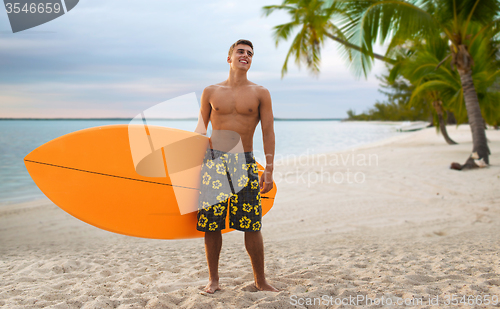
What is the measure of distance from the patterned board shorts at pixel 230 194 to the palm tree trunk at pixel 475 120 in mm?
7485

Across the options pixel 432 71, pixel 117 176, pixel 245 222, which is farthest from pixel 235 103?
pixel 432 71

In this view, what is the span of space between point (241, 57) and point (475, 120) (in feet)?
25.7

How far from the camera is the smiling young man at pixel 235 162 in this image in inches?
82.8

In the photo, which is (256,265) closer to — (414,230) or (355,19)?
(414,230)

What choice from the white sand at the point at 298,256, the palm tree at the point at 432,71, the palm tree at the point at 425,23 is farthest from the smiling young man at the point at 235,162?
the palm tree at the point at 432,71

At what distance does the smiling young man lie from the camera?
2104mm

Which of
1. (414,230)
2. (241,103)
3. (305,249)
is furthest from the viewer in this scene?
(414,230)

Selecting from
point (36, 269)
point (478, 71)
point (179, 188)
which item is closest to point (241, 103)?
point (179, 188)

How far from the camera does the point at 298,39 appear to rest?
462 inches

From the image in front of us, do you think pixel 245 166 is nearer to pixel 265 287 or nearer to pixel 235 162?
pixel 235 162

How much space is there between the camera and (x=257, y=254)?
2152 mm

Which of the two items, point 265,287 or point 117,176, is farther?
point 117,176

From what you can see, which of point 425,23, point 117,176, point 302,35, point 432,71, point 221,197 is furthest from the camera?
point 302,35

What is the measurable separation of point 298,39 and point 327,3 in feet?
6.79
